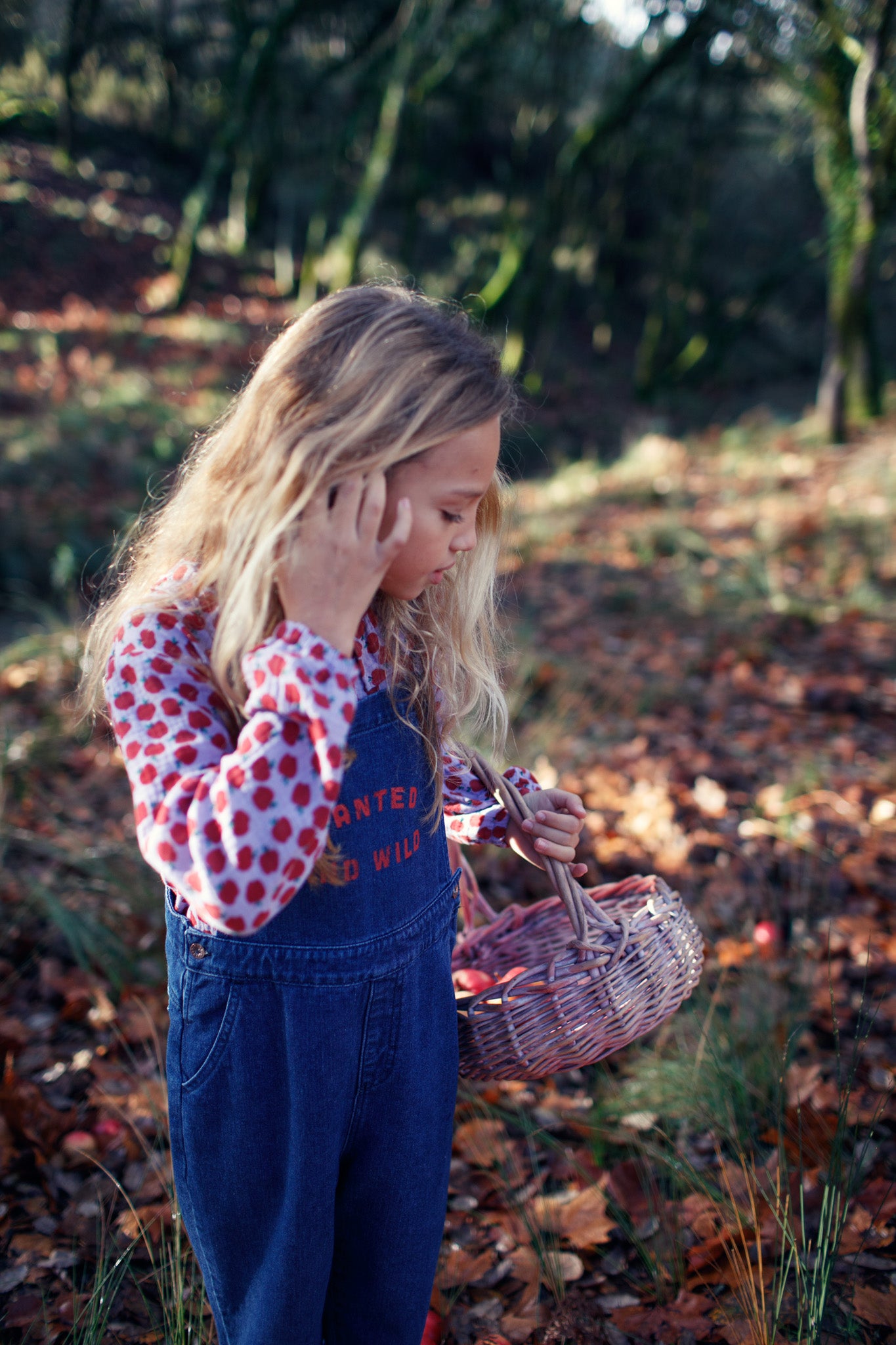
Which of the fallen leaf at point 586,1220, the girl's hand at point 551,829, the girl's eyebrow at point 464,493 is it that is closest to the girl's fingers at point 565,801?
the girl's hand at point 551,829

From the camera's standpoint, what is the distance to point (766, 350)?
803 inches

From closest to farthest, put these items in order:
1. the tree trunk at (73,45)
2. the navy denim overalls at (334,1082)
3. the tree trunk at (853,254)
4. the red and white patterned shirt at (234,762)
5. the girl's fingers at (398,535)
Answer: the red and white patterned shirt at (234,762)
the girl's fingers at (398,535)
the navy denim overalls at (334,1082)
the tree trunk at (853,254)
the tree trunk at (73,45)

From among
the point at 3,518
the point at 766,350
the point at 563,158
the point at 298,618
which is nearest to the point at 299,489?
the point at 298,618

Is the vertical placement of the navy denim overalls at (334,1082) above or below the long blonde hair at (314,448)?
below

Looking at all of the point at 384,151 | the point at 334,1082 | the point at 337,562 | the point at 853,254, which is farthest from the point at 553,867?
the point at 384,151

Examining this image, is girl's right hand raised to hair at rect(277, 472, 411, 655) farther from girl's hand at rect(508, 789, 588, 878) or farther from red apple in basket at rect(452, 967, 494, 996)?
red apple in basket at rect(452, 967, 494, 996)

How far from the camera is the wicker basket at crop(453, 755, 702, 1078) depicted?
1.48 m

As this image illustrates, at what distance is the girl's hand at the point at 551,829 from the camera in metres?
1.48

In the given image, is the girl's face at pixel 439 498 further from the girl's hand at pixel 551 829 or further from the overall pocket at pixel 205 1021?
the overall pocket at pixel 205 1021

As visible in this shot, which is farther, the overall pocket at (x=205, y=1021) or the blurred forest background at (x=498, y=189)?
the blurred forest background at (x=498, y=189)

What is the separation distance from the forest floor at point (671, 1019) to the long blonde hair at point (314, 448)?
3.15 feet

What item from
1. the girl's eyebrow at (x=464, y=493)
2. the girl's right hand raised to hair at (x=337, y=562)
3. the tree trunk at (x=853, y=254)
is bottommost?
the girl's right hand raised to hair at (x=337, y=562)

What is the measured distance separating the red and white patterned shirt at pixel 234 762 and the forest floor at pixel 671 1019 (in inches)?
41.4

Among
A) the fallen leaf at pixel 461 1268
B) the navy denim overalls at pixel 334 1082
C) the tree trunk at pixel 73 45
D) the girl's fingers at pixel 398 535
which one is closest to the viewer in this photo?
the girl's fingers at pixel 398 535
